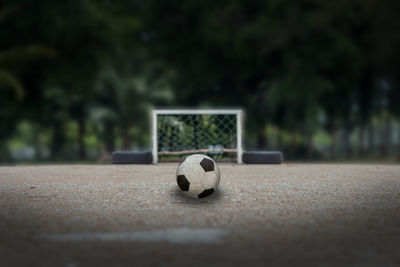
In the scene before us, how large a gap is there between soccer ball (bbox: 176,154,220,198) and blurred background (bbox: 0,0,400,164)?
17032 mm

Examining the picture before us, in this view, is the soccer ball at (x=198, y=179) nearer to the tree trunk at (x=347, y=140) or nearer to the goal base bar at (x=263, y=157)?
the goal base bar at (x=263, y=157)

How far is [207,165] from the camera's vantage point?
8.48 metres

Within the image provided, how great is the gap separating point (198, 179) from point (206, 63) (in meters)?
26.0

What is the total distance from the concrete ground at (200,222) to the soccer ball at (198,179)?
0.51 feet

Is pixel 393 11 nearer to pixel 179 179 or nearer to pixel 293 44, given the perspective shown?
pixel 293 44

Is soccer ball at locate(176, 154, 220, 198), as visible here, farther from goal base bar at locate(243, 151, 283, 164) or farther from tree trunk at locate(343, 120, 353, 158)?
tree trunk at locate(343, 120, 353, 158)

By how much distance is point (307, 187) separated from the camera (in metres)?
9.44

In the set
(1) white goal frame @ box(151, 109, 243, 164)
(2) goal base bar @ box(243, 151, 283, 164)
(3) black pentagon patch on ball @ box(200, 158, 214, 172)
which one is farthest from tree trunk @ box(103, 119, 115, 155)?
(3) black pentagon patch on ball @ box(200, 158, 214, 172)

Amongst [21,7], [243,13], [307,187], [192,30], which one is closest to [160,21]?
[192,30]

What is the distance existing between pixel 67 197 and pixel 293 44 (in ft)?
74.9

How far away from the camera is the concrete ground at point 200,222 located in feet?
16.8

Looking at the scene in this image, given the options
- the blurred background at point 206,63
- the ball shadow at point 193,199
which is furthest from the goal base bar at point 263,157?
the blurred background at point 206,63

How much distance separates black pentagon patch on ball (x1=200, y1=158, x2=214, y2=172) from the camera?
843cm

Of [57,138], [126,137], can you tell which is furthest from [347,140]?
[57,138]
